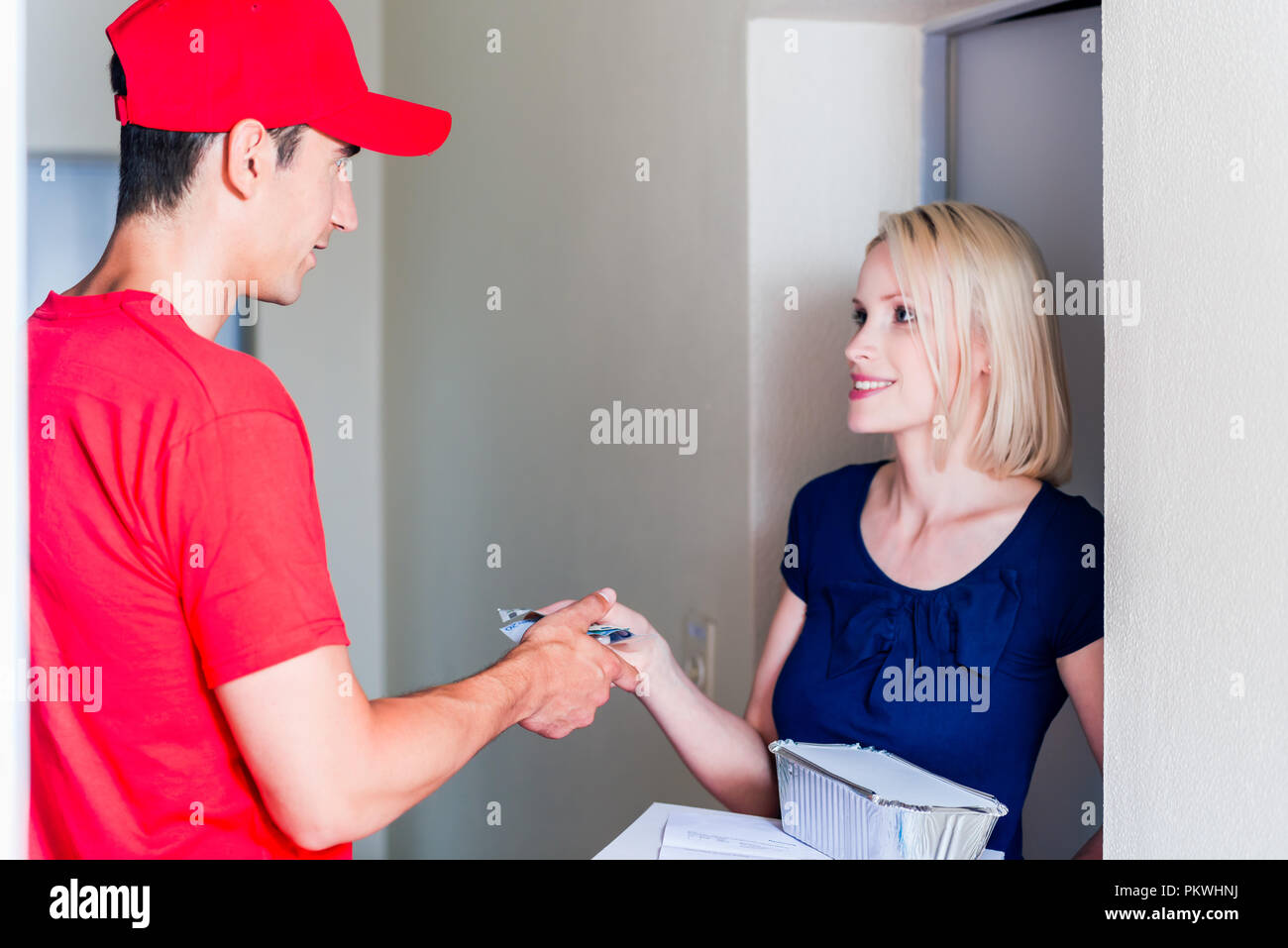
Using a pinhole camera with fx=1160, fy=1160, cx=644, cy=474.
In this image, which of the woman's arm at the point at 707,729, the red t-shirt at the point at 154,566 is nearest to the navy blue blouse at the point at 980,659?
the woman's arm at the point at 707,729

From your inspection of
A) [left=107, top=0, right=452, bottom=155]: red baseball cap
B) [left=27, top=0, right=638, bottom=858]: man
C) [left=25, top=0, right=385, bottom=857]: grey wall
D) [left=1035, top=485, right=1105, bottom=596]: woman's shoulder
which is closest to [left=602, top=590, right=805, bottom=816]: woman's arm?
[left=1035, top=485, right=1105, bottom=596]: woman's shoulder

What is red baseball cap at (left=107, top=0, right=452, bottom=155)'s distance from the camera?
989mm

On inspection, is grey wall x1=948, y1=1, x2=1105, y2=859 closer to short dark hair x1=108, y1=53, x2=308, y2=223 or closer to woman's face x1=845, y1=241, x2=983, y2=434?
woman's face x1=845, y1=241, x2=983, y2=434

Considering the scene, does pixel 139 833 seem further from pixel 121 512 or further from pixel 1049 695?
pixel 1049 695

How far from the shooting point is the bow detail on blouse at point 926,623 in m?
1.34

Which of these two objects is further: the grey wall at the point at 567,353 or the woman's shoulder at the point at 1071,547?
the grey wall at the point at 567,353

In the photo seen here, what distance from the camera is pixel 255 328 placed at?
11.5 ft

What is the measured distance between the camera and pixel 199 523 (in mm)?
858

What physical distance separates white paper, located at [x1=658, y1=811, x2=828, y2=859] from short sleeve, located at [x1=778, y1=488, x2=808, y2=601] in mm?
358

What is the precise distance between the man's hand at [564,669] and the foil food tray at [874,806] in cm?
21

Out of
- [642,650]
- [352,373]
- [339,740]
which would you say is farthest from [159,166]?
[352,373]

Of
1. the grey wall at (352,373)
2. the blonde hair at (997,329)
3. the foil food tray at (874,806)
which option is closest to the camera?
the foil food tray at (874,806)

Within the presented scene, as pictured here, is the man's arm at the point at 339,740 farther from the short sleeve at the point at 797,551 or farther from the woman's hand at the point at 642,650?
the short sleeve at the point at 797,551
